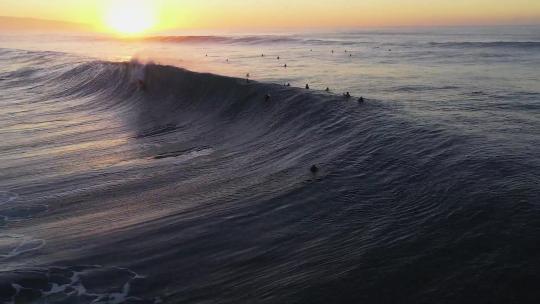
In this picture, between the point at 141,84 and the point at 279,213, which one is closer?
the point at 279,213

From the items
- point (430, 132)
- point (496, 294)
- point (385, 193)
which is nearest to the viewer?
point (496, 294)

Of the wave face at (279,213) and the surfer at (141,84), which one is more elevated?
the surfer at (141,84)

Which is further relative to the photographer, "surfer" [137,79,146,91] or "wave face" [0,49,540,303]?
"surfer" [137,79,146,91]

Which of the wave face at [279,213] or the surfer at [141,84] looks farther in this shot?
the surfer at [141,84]

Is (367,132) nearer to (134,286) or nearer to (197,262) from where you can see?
(197,262)

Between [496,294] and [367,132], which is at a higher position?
[367,132]

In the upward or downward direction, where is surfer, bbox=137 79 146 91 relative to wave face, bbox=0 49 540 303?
upward

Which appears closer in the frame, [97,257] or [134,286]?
[134,286]

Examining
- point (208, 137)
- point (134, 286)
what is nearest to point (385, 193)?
point (134, 286)
